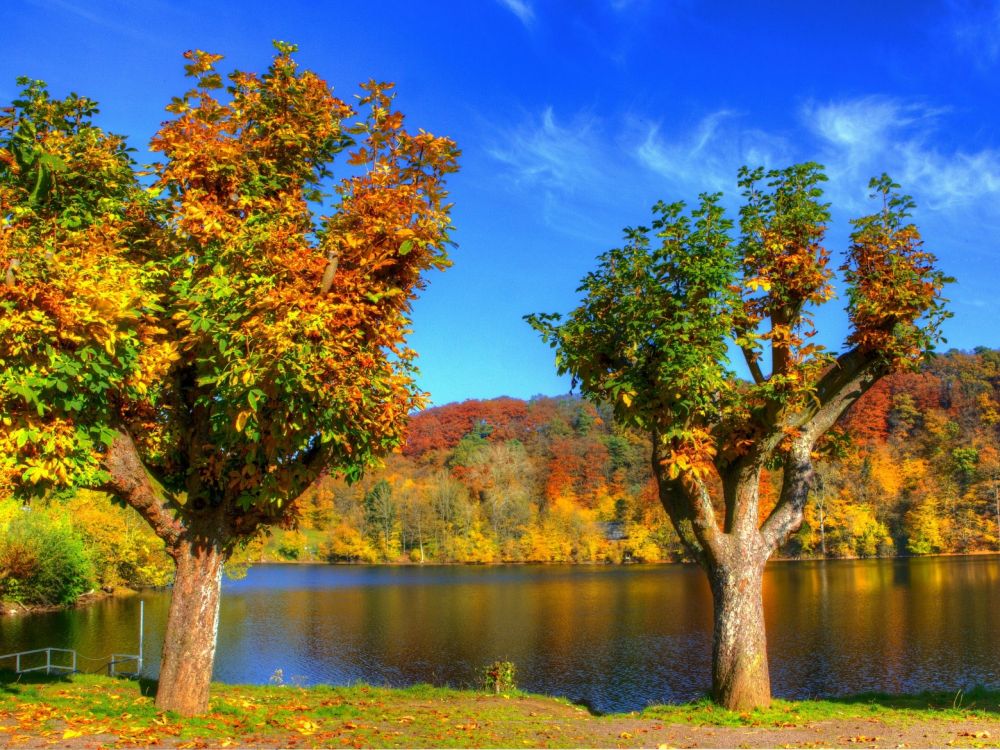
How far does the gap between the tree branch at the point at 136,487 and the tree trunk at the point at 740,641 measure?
26.4 ft

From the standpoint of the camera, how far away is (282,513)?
1049cm

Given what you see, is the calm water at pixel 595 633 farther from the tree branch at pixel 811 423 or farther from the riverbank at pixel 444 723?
the tree branch at pixel 811 423

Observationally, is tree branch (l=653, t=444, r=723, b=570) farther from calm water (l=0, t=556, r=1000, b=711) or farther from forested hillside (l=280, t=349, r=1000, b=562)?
forested hillside (l=280, t=349, r=1000, b=562)

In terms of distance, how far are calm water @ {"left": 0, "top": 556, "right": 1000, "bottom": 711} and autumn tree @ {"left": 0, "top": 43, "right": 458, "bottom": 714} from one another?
11.2m

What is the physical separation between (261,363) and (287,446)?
5.24 feet

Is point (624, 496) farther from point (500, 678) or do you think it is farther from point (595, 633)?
point (500, 678)

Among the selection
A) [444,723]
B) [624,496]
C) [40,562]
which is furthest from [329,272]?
[624,496]

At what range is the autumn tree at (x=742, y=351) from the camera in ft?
35.6

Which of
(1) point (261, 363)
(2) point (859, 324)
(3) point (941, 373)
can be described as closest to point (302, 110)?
(1) point (261, 363)

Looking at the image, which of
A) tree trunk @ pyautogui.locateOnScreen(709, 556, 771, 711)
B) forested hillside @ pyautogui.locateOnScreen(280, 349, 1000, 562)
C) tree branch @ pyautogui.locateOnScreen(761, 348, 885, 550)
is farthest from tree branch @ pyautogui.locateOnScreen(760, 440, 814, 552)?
forested hillside @ pyautogui.locateOnScreen(280, 349, 1000, 562)

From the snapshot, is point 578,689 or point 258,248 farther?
point 578,689

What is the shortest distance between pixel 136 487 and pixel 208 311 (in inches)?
108

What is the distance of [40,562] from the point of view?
117ft

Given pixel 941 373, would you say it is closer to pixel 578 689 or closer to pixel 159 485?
pixel 578 689
